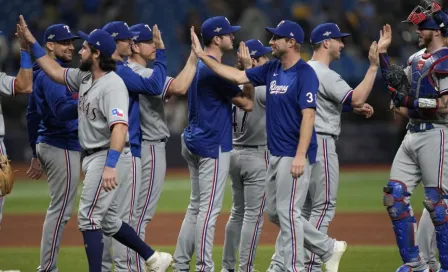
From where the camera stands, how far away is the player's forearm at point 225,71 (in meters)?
7.85

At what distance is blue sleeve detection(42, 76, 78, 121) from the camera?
786 centimetres

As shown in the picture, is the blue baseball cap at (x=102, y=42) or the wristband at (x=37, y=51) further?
the wristband at (x=37, y=51)

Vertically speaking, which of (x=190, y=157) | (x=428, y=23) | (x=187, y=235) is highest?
(x=428, y=23)

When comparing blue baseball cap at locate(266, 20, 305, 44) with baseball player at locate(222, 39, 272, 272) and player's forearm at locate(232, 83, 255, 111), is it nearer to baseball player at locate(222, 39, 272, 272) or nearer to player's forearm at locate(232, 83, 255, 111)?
player's forearm at locate(232, 83, 255, 111)

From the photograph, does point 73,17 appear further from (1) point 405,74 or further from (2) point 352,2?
(1) point 405,74

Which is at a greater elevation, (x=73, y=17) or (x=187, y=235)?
(x=73, y=17)

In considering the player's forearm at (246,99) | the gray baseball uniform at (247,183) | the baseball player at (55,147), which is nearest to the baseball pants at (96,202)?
the baseball player at (55,147)

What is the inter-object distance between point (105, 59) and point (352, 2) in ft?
56.8

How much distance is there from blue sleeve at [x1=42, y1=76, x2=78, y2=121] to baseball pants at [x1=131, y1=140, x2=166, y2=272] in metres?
0.89

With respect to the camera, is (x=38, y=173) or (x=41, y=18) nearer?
(x=38, y=173)

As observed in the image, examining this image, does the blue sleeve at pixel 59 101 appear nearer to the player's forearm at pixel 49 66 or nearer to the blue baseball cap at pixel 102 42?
the player's forearm at pixel 49 66

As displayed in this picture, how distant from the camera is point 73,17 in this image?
21.7 meters

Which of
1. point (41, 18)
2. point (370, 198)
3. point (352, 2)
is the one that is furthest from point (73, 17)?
point (370, 198)

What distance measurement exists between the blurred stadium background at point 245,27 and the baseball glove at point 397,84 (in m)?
11.5
